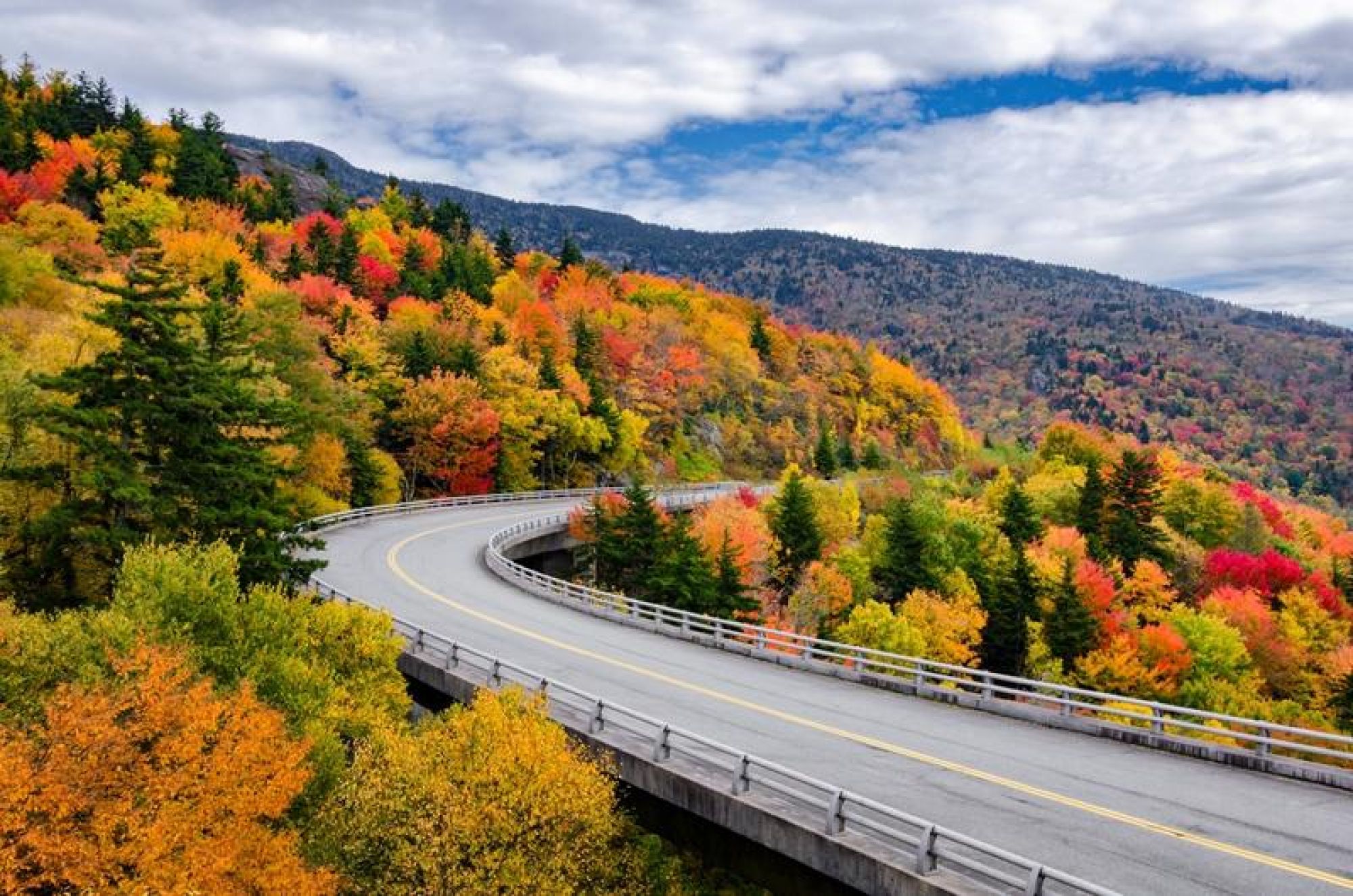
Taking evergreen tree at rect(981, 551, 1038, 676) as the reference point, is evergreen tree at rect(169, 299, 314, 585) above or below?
above

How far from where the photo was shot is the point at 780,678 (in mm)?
22844

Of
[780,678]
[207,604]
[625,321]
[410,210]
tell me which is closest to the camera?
[207,604]

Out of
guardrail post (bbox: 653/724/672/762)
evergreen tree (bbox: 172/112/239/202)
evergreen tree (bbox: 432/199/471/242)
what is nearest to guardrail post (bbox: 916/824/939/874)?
guardrail post (bbox: 653/724/672/762)

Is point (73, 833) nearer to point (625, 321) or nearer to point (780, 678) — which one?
point (780, 678)

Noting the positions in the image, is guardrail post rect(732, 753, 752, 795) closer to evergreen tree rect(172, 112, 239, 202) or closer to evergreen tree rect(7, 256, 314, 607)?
evergreen tree rect(7, 256, 314, 607)

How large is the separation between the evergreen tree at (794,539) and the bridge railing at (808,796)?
1388 inches

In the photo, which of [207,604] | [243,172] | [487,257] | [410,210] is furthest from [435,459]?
[243,172]

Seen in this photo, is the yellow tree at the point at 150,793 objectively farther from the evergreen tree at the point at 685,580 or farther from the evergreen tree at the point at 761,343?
the evergreen tree at the point at 761,343

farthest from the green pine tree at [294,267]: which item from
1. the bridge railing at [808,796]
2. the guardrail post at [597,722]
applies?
the guardrail post at [597,722]

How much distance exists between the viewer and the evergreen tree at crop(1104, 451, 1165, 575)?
62688 millimetres

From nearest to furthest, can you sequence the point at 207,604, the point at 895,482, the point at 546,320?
1. the point at 207,604
2. the point at 895,482
3. the point at 546,320

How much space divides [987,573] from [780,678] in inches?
1546

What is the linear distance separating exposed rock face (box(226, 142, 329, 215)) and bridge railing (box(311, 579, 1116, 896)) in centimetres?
11672

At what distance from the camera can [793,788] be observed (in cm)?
1462
